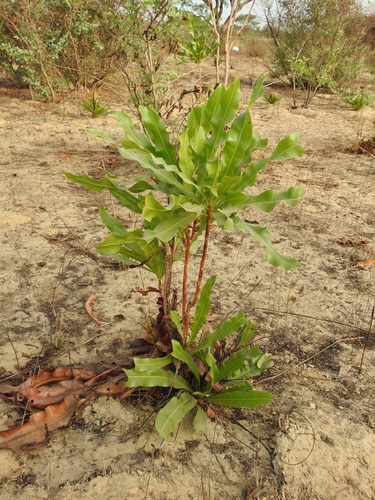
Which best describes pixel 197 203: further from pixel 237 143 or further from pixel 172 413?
pixel 172 413

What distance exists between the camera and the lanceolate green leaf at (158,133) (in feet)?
4.94

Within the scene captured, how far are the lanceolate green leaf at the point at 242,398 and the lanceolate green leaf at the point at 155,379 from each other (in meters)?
0.14

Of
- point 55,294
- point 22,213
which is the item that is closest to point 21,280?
point 55,294

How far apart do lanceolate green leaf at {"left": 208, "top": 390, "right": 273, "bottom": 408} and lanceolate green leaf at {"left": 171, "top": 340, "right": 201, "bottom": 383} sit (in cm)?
12

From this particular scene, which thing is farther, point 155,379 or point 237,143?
point 155,379

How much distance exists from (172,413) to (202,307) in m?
0.43

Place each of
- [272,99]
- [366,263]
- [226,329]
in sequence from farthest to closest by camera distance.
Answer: [272,99] < [366,263] < [226,329]

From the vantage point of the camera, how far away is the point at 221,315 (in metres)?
2.35

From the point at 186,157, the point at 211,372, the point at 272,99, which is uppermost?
the point at 186,157

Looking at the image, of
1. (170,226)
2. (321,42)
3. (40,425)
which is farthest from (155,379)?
(321,42)

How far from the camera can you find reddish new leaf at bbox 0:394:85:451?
154 centimetres

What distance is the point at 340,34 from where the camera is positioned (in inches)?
295

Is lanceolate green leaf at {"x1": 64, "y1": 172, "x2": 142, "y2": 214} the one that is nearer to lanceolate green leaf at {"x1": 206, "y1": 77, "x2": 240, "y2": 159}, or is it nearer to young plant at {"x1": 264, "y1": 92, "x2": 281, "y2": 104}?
lanceolate green leaf at {"x1": 206, "y1": 77, "x2": 240, "y2": 159}

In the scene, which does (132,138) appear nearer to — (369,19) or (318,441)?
(318,441)
